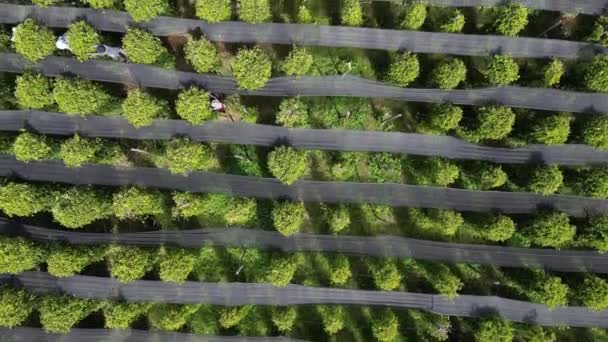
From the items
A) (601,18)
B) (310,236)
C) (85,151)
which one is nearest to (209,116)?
(85,151)

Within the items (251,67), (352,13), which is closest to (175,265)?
(251,67)

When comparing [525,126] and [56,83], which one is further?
[525,126]

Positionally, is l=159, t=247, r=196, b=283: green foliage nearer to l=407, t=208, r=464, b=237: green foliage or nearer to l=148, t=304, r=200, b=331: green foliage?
l=148, t=304, r=200, b=331: green foliage

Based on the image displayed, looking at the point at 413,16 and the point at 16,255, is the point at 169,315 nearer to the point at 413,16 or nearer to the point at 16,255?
the point at 16,255

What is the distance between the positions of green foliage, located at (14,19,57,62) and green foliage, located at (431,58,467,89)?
67.7 feet

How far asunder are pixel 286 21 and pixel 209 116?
6.95 meters

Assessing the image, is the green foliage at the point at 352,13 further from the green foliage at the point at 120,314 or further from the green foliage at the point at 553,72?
the green foliage at the point at 120,314

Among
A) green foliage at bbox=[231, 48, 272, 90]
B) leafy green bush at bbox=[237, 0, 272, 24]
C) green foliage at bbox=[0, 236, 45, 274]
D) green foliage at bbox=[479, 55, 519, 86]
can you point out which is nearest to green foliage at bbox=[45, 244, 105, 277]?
green foliage at bbox=[0, 236, 45, 274]

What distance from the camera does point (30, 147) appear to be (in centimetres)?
2528

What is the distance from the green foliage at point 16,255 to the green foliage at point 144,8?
13291mm

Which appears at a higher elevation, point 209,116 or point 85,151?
point 209,116

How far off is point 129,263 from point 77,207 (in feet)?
13.2

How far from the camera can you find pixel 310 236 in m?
26.9

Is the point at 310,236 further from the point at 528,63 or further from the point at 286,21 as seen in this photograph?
the point at 528,63
